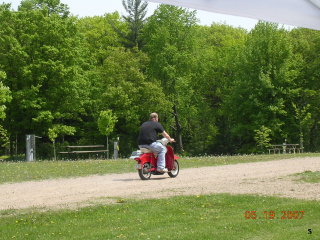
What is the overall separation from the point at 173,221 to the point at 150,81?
153 feet

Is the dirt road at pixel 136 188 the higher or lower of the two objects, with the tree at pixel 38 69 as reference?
lower

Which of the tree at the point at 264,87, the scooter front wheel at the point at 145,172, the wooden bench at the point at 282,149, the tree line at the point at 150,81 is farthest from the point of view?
the tree at the point at 264,87

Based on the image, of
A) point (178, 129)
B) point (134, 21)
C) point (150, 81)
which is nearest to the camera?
point (150, 81)

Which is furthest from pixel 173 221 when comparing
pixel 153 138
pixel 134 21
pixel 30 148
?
pixel 134 21

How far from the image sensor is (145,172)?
15.3 meters

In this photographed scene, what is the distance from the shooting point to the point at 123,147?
50875 mm

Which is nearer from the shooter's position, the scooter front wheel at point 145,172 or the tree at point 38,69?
the scooter front wheel at point 145,172

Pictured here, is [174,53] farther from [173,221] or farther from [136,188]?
[173,221]

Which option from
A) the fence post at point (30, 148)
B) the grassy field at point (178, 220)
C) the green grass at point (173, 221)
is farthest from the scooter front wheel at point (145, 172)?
the fence post at point (30, 148)
